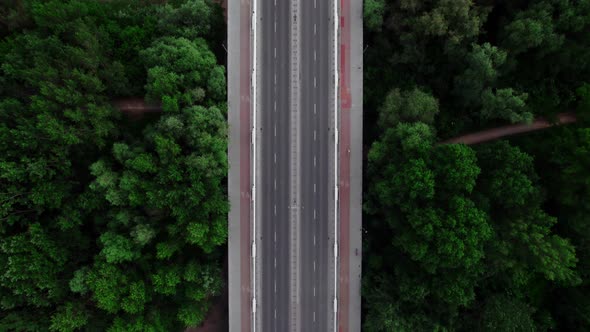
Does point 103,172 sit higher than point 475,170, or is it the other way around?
point 475,170

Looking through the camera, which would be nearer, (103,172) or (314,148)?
(103,172)

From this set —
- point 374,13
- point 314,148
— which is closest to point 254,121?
point 314,148

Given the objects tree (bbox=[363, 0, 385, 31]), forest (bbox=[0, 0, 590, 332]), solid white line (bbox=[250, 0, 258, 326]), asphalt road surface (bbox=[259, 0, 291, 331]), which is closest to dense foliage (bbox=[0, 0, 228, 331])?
forest (bbox=[0, 0, 590, 332])

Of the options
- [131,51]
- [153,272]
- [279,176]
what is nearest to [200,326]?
[153,272]

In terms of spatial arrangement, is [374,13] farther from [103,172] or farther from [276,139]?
[103,172]

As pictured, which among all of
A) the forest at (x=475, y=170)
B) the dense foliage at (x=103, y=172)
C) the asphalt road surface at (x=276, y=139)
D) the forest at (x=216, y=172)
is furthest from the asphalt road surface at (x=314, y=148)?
the dense foliage at (x=103, y=172)

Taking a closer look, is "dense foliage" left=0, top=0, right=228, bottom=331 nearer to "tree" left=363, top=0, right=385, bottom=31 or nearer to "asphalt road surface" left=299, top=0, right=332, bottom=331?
"asphalt road surface" left=299, top=0, right=332, bottom=331
